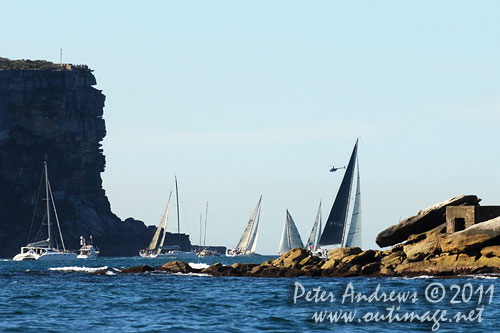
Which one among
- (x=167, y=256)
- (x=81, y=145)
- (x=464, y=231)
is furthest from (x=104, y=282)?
(x=81, y=145)

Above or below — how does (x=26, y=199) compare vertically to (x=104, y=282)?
above

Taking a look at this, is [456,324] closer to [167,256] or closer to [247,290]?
[247,290]

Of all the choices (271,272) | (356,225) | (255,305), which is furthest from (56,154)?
(255,305)

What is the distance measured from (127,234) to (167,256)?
732 inches

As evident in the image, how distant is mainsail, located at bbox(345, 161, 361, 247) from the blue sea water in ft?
106

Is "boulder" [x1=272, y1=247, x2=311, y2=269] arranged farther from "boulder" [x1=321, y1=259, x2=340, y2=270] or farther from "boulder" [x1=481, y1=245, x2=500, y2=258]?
"boulder" [x1=481, y1=245, x2=500, y2=258]

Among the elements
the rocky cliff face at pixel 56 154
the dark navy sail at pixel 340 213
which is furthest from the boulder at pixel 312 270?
the rocky cliff face at pixel 56 154

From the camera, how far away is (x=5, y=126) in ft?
564

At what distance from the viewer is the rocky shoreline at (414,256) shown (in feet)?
183

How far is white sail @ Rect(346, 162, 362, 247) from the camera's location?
91062mm

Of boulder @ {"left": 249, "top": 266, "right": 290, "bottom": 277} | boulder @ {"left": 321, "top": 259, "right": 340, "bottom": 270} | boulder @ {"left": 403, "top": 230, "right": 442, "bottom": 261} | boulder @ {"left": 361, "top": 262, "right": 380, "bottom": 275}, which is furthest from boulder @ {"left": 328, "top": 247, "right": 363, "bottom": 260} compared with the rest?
boulder @ {"left": 403, "top": 230, "right": 442, "bottom": 261}

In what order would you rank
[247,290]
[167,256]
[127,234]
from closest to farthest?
[247,290]
[167,256]
[127,234]

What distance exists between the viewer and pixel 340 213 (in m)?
91.3

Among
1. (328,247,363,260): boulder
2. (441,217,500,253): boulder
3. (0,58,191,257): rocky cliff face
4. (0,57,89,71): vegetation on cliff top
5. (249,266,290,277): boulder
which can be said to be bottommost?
(249,266,290,277): boulder
